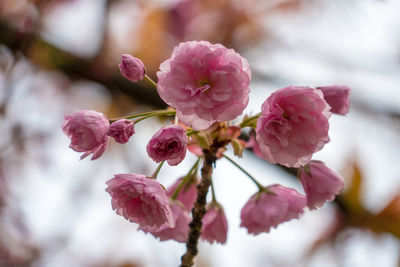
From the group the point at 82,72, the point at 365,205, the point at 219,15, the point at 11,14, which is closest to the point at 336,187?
the point at 365,205

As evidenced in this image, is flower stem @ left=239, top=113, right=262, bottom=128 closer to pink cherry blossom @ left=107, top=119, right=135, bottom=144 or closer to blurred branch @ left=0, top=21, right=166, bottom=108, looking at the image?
pink cherry blossom @ left=107, top=119, right=135, bottom=144

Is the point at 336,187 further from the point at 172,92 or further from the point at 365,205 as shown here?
the point at 365,205

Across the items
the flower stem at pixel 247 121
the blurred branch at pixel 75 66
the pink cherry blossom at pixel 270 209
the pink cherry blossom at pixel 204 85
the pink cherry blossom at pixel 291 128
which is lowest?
the blurred branch at pixel 75 66

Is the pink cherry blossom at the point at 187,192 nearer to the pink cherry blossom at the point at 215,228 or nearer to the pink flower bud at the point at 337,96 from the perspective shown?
the pink cherry blossom at the point at 215,228

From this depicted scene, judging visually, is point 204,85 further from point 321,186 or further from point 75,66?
point 75,66

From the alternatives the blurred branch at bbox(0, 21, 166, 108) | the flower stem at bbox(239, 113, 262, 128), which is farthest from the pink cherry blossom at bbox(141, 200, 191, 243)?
the blurred branch at bbox(0, 21, 166, 108)

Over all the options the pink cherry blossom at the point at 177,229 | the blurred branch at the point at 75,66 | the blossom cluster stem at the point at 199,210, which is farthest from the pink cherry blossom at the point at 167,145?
the blurred branch at the point at 75,66
